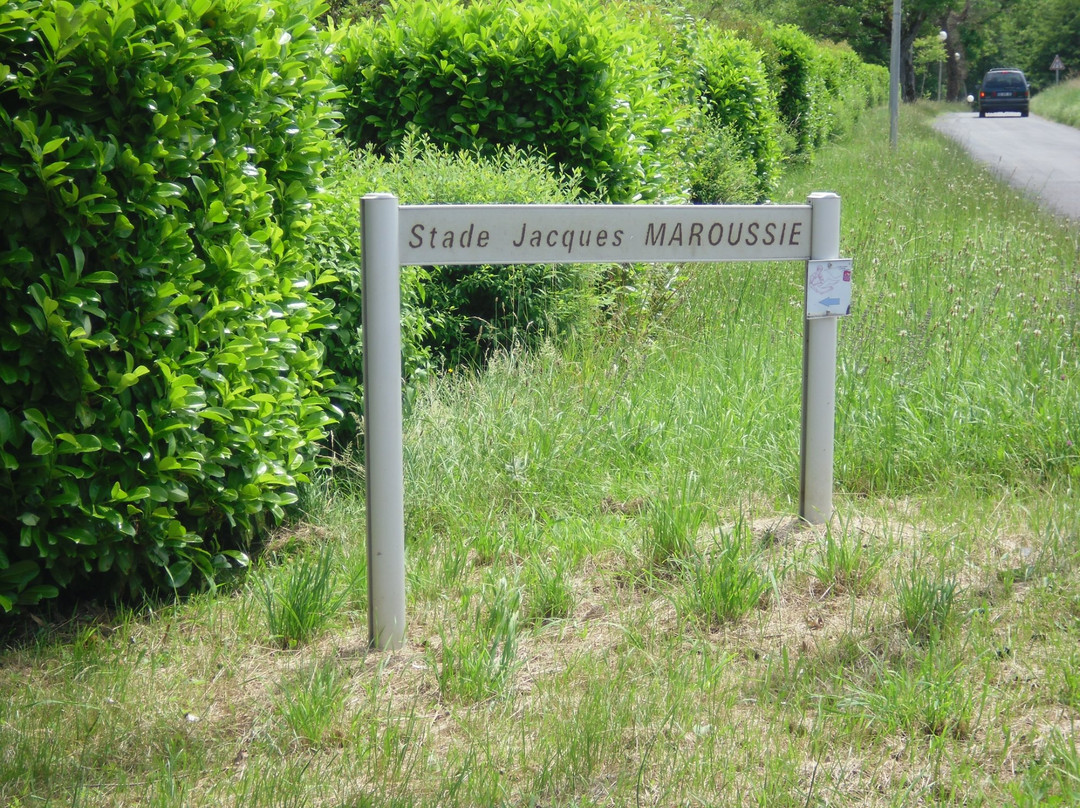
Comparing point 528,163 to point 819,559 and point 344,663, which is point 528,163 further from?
point 344,663

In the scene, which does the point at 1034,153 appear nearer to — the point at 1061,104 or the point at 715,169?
the point at 715,169

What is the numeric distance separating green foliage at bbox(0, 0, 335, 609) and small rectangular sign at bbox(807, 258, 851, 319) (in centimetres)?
187

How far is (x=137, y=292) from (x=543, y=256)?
1.27m

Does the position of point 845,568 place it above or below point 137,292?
below

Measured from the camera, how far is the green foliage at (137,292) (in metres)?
3.01

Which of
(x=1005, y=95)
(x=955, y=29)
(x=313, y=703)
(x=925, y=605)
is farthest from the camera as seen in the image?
(x=955, y=29)

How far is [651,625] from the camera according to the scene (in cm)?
321

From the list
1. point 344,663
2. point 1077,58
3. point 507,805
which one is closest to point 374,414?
point 344,663

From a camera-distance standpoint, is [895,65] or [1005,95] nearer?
[895,65]

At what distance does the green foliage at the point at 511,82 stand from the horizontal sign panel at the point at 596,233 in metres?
2.89

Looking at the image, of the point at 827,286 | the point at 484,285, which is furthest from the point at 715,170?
the point at 827,286

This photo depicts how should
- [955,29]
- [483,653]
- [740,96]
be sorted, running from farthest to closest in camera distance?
1. [955,29]
2. [740,96]
3. [483,653]

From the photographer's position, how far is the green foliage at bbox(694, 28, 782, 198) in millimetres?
11836

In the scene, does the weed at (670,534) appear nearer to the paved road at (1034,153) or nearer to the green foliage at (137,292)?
the green foliage at (137,292)
